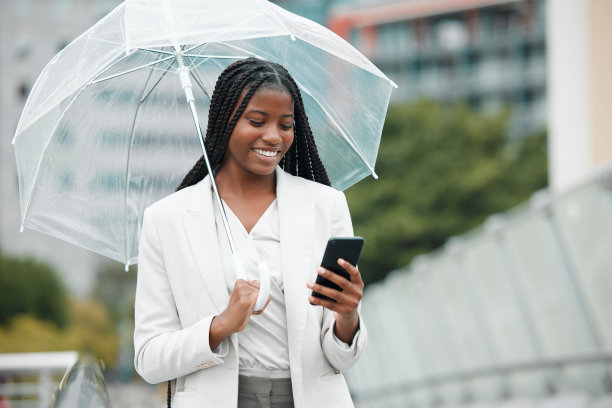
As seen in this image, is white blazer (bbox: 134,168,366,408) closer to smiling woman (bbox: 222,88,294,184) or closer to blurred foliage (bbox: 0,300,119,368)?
smiling woman (bbox: 222,88,294,184)

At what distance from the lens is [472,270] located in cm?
1268

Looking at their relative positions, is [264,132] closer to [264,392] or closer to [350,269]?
[350,269]

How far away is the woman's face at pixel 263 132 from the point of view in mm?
2676

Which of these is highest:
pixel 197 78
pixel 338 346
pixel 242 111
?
pixel 197 78

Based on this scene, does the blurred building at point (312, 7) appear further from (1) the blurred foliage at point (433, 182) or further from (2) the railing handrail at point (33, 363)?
(2) the railing handrail at point (33, 363)

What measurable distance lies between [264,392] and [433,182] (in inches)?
1213

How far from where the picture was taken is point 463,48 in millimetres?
63312

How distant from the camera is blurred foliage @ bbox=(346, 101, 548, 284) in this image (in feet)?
106

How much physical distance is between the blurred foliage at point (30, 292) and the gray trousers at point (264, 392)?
49.6 metres

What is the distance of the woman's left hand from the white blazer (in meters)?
0.05

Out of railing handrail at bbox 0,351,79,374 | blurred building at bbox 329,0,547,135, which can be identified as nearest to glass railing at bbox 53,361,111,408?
railing handrail at bbox 0,351,79,374

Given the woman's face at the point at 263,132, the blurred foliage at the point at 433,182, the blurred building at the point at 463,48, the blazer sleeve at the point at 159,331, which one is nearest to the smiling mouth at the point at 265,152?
the woman's face at the point at 263,132

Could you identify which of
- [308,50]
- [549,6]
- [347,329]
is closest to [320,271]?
[347,329]

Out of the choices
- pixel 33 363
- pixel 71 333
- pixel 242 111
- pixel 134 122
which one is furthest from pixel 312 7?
pixel 242 111
